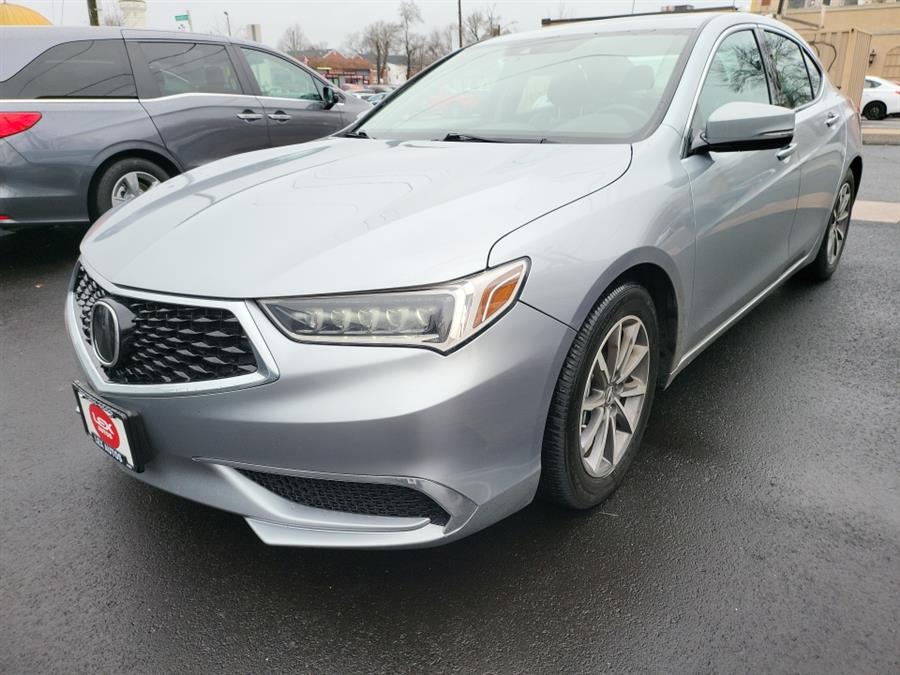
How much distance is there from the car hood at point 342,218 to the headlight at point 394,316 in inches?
1.2

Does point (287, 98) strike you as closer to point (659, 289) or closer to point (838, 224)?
point (838, 224)

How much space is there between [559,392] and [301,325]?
0.70m

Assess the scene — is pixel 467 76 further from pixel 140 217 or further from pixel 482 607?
pixel 482 607

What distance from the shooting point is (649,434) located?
2729 millimetres

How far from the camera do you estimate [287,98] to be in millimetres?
6320

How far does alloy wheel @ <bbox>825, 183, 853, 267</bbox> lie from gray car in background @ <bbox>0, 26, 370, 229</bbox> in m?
4.26

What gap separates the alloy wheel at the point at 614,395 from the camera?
2059 millimetres

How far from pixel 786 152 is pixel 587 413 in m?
1.83

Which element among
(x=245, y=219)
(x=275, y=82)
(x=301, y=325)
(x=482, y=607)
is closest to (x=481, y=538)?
(x=482, y=607)

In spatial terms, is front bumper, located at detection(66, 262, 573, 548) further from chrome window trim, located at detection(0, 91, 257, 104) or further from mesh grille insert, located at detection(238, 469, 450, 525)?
chrome window trim, located at detection(0, 91, 257, 104)

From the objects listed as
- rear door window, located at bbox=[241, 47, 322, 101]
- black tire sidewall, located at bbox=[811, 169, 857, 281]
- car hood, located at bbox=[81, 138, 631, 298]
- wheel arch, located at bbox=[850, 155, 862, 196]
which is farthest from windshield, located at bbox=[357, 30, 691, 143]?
rear door window, located at bbox=[241, 47, 322, 101]

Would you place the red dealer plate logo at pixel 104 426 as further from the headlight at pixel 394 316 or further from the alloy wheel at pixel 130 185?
the alloy wheel at pixel 130 185

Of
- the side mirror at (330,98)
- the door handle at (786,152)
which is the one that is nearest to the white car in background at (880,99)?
the side mirror at (330,98)

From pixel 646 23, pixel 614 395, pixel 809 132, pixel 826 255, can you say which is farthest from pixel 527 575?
pixel 826 255
